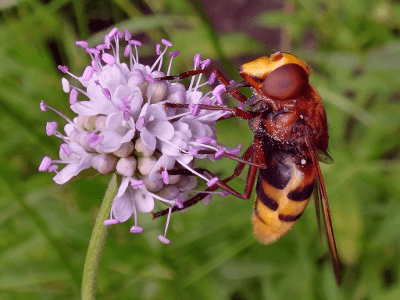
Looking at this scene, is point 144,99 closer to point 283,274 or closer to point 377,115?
point 283,274

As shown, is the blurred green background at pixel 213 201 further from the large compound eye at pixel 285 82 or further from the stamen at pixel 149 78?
the stamen at pixel 149 78

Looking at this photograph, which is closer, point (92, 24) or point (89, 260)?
point (89, 260)

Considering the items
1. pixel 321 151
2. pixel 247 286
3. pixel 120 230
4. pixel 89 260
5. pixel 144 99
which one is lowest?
pixel 247 286

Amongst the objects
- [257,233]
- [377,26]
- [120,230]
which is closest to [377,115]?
[377,26]

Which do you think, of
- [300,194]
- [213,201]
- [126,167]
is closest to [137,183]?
[126,167]

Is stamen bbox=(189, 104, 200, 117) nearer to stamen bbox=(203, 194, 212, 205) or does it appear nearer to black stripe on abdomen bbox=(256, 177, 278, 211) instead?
stamen bbox=(203, 194, 212, 205)

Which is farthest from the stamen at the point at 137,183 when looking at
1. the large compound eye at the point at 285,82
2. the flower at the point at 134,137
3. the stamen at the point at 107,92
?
the large compound eye at the point at 285,82
